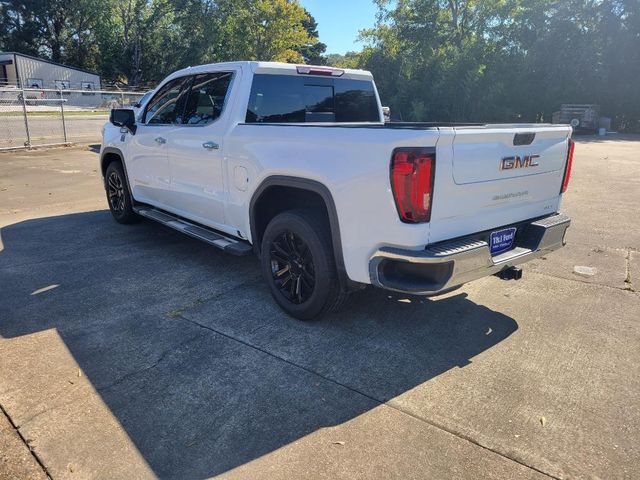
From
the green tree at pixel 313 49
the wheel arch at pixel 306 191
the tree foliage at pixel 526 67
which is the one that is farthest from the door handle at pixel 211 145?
the green tree at pixel 313 49

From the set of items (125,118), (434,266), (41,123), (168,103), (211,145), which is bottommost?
(434,266)

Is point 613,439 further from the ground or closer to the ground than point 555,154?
closer to the ground

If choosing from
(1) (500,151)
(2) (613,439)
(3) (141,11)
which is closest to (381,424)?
(2) (613,439)

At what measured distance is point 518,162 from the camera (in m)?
3.50

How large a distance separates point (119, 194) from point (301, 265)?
3.94m

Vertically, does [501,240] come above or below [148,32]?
below

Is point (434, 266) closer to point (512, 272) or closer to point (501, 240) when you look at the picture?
point (501, 240)

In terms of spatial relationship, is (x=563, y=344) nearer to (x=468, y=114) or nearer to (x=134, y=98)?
(x=134, y=98)

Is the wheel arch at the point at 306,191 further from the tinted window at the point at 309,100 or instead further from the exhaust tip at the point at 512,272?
the exhaust tip at the point at 512,272

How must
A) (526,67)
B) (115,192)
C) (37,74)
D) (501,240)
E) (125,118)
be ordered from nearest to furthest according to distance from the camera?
(501,240) < (125,118) < (115,192) < (526,67) < (37,74)

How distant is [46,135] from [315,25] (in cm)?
7203

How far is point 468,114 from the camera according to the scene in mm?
30219

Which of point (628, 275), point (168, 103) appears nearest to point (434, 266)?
point (628, 275)

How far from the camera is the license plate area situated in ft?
11.6
